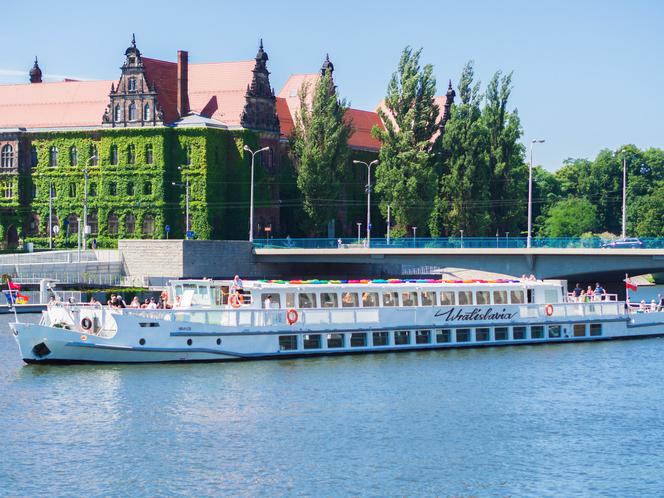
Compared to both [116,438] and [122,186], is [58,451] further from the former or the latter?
[122,186]

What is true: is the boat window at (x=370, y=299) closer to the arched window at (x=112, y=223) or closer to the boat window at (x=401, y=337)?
the boat window at (x=401, y=337)

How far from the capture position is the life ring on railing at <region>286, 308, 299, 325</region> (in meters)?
62.2

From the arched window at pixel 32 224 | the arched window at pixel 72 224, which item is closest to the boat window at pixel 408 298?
the arched window at pixel 72 224

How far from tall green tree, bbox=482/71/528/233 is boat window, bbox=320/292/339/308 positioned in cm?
5961

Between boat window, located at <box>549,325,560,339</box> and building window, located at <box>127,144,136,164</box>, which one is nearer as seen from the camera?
boat window, located at <box>549,325,560,339</box>

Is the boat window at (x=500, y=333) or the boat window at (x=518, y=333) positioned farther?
the boat window at (x=518, y=333)

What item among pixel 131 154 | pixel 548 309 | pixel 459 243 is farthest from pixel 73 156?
pixel 548 309

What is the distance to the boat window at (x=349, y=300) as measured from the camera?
6412 centimetres

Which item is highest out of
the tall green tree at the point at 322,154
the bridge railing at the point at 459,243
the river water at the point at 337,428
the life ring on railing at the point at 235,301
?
the tall green tree at the point at 322,154

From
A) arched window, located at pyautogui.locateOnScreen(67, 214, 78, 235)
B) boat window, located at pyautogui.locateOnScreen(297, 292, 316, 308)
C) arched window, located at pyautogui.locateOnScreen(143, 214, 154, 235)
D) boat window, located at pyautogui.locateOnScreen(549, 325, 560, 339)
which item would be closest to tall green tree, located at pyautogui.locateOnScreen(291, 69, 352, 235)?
arched window, located at pyautogui.locateOnScreen(143, 214, 154, 235)

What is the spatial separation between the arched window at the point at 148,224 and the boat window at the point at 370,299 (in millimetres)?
64751

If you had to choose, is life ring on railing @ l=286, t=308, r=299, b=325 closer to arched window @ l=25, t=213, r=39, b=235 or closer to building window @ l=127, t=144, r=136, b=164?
building window @ l=127, t=144, r=136, b=164

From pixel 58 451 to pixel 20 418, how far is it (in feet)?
17.8

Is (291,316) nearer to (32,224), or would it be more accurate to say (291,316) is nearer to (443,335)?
(443,335)
